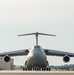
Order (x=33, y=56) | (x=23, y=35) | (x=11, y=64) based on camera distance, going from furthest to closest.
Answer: (x=11, y=64) → (x=23, y=35) → (x=33, y=56)

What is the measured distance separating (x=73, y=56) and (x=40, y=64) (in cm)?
1392

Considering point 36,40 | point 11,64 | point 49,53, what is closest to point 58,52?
point 49,53

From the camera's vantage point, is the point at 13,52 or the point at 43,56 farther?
the point at 13,52

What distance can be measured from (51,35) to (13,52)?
6.63 m

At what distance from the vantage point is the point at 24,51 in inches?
1935

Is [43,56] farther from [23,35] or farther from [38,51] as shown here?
[23,35]

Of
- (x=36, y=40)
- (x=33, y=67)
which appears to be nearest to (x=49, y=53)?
(x=36, y=40)

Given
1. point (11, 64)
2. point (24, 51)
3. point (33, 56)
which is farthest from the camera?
point (11, 64)

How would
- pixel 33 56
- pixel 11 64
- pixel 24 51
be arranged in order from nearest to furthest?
pixel 33 56, pixel 24 51, pixel 11 64

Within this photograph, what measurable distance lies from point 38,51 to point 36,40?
16.1 meters

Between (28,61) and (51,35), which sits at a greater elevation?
(51,35)

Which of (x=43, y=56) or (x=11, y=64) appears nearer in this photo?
(x=43, y=56)

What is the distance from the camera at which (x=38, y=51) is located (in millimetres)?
38438

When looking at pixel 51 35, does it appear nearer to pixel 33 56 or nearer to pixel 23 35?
pixel 23 35
